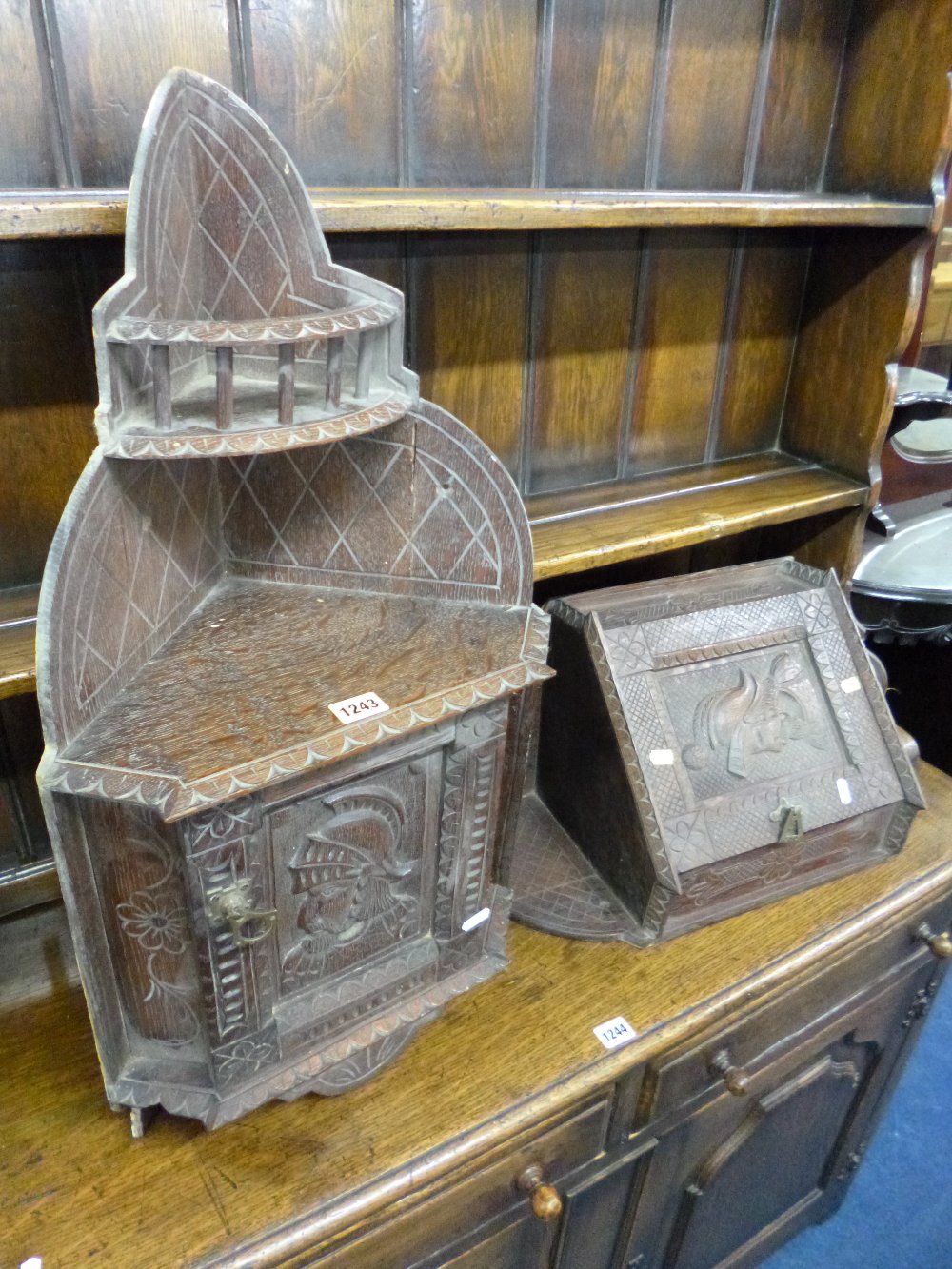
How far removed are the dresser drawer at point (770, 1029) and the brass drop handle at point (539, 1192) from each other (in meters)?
0.16

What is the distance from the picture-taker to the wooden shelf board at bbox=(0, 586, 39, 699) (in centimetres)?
88

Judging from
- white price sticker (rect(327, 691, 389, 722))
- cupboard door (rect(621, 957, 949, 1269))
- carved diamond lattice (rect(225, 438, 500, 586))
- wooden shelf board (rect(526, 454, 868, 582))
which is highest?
carved diamond lattice (rect(225, 438, 500, 586))

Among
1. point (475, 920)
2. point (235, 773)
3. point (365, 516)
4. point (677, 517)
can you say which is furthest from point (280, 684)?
point (677, 517)

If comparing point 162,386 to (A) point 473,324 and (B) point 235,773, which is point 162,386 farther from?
(A) point 473,324

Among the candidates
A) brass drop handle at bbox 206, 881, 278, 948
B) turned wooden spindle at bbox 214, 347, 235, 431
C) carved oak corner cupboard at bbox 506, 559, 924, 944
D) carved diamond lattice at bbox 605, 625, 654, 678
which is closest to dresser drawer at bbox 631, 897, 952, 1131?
carved oak corner cupboard at bbox 506, 559, 924, 944

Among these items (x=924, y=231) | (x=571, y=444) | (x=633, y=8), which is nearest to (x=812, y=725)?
(x=571, y=444)

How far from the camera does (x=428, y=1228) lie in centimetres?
98

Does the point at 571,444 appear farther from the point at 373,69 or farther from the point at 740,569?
the point at 373,69

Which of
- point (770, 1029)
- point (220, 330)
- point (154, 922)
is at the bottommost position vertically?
point (770, 1029)

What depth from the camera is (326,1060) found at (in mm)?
923

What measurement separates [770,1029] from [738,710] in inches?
16.9

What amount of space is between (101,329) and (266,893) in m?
0.48

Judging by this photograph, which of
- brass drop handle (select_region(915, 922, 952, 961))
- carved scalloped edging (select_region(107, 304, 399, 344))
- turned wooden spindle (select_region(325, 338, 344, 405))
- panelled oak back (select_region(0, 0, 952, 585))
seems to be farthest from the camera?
brass drop handle (select_region(915, 922, 952, 961))

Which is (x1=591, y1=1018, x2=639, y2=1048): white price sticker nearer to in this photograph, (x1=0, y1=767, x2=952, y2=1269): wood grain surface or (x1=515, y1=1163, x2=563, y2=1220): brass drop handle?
(x1=0, y1=767, x2=952, y2=1269): wood grain surface
